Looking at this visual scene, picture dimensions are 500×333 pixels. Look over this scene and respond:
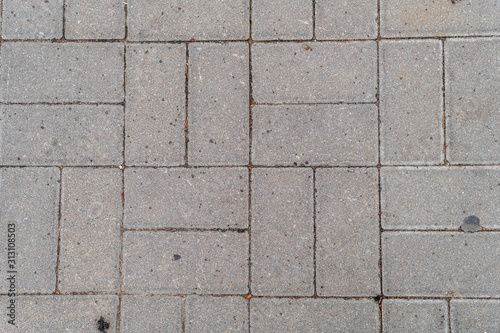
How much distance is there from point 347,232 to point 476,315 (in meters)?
1.10

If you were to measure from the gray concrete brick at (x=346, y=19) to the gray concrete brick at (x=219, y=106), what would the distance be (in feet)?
2.03

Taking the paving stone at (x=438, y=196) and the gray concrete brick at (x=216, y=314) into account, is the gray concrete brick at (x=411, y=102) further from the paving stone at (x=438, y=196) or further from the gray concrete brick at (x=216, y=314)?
the gray concrete brick at (x=216, y=314)

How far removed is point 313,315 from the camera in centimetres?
262

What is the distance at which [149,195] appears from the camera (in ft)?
8.73

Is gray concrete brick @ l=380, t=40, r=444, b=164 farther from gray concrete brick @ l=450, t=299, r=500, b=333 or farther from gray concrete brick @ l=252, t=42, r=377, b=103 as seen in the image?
gray concrete brick @ l=450, t=299, r=500, b=333

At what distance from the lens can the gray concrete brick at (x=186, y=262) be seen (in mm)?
2633

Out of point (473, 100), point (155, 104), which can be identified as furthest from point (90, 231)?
point (473, 100)

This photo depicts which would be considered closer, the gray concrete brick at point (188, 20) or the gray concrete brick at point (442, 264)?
the gray concrete brick at point (442, 264)

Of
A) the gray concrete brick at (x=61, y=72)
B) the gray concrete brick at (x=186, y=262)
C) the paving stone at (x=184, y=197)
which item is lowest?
the gray concrete brick at (x=186, y=262)

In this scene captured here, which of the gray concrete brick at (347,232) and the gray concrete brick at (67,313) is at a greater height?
the gray concrete brick at (347,232)

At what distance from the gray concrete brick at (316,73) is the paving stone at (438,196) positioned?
659mm

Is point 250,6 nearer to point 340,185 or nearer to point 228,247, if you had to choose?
point 340,185

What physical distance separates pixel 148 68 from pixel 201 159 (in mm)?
802

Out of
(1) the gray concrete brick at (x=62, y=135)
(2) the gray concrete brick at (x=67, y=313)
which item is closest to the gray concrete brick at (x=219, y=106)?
(1) the gray concrete brick at (x=62, y=135)
